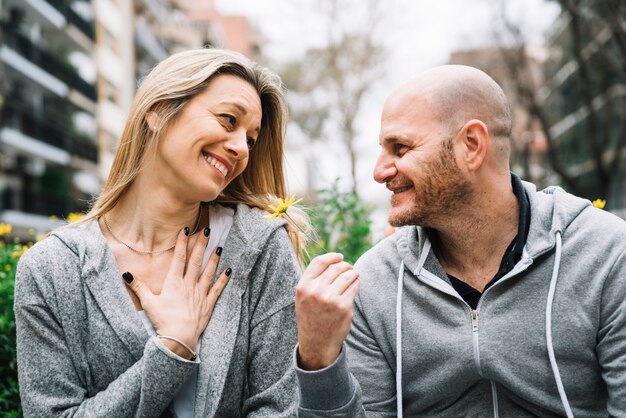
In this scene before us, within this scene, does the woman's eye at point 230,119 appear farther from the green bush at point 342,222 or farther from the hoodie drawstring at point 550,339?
the green bush at point 342,222

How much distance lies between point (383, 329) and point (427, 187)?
0.58m

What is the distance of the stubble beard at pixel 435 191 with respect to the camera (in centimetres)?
259

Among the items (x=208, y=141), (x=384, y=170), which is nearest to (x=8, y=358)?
(x=208, y=141)

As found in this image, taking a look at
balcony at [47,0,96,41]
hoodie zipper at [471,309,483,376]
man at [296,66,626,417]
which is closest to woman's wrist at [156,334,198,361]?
man at [296,66,626,417]

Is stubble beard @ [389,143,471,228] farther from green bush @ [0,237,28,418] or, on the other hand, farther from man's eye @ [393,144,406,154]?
green bush @ [0,237,28,418]

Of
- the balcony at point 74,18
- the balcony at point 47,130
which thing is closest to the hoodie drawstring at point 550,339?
the balcony at point 47,130

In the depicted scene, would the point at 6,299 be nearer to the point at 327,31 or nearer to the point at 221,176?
the point at 221,176

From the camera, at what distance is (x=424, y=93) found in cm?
263

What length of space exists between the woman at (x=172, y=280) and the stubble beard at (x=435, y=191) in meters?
0.56

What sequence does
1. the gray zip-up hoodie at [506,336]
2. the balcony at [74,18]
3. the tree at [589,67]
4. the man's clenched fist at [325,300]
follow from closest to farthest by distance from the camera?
the man's clenched fist at [325,300], the gray zip-up hoodie at [506,336], the tree at [589,67], the balcony at [74,18]

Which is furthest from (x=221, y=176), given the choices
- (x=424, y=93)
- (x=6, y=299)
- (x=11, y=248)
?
(x=11, y=248)

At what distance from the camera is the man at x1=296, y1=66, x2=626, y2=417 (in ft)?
8.14

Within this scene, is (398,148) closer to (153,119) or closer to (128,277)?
(153,119)

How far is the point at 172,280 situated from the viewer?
2.75 meters
